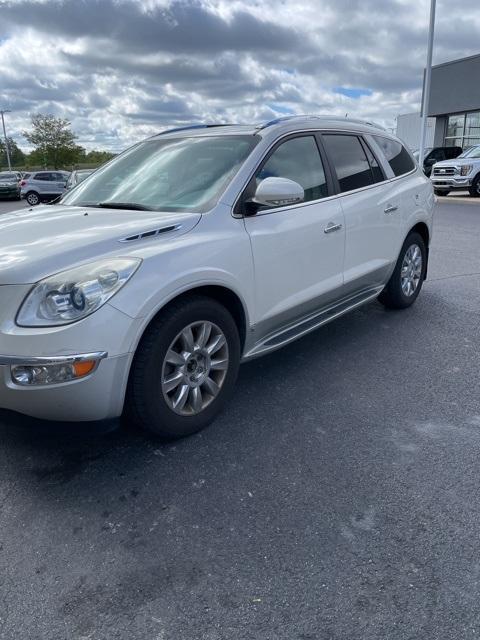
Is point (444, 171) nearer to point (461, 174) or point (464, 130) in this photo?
point (461, 174)

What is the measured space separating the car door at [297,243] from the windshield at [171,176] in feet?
0.78

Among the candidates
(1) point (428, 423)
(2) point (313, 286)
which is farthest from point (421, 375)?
(2) point (313, 286)

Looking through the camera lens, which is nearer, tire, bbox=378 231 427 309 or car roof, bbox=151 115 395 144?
car roof, bbox=151 115 395 144

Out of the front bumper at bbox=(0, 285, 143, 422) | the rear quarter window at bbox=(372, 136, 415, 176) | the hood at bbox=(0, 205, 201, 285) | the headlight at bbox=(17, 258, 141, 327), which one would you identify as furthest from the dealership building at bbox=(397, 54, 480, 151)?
the front bumper at bbox=(0, 285, 143, 422)

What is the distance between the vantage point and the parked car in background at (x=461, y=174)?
17891 millimetres

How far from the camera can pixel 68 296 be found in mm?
2510

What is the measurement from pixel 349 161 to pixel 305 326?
4.80ft

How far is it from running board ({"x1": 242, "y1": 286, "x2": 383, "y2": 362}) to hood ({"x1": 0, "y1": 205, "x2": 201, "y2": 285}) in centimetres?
94

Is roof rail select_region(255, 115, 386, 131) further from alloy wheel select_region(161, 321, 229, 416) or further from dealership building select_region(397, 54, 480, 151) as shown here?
dealership building select_region(397, 54, 480, 151)

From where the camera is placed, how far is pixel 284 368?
4090mm

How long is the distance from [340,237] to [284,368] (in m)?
1.06

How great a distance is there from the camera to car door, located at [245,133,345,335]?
3385 mm

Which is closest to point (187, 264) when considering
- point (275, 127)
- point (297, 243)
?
point (297, 243)

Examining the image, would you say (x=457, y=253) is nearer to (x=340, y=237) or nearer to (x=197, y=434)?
(x=340, y=237)
